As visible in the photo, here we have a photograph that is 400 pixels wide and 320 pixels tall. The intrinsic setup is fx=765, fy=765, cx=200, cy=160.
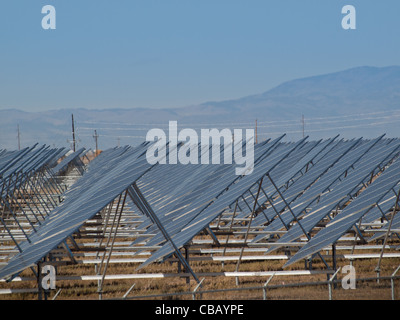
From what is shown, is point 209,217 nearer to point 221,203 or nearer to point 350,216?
point 221,203

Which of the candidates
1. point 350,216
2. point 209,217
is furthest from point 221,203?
point 350,216

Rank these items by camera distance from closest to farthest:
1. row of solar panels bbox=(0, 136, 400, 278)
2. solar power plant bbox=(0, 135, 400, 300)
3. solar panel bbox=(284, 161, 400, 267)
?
row of solar panels bbox=(0, 136, 400, 278) < solar power plant bbox=(0, 135, 400, 300) < solar panel bbox=(284, 161, 400, 267)

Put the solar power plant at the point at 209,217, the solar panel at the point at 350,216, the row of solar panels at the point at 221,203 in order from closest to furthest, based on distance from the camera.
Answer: the row of solar panels at the point at 221,203
the solar power plant at the point at 209,217
the solar panel at the point at 350,216

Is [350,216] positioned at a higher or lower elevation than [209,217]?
lower

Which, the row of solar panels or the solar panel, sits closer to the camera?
the row of solar panels

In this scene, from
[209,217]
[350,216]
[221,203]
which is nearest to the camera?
[209,217]

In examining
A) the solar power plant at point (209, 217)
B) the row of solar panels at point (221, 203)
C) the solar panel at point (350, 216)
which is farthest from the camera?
the solar panel at point (350, 216)

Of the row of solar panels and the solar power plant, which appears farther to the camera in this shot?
the solar power plant

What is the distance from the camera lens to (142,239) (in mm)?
15508

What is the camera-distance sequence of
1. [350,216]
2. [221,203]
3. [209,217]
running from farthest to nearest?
1. [221,203]
2. [350,216]
3. [209,217]

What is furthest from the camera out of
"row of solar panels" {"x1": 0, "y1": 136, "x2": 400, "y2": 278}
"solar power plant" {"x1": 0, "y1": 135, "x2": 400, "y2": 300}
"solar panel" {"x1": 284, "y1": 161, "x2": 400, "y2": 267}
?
"solar panel" {"x1": 284, "y1": 161, "x2": 400, "y2": 267}

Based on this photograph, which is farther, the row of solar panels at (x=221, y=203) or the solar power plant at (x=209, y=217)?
the solar power plant at (x=209, y=217)

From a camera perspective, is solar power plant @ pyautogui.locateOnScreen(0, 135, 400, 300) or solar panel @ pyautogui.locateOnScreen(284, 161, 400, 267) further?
solar panel @ pyautogui.locateOnScreen(284, 161, 400, 267)
